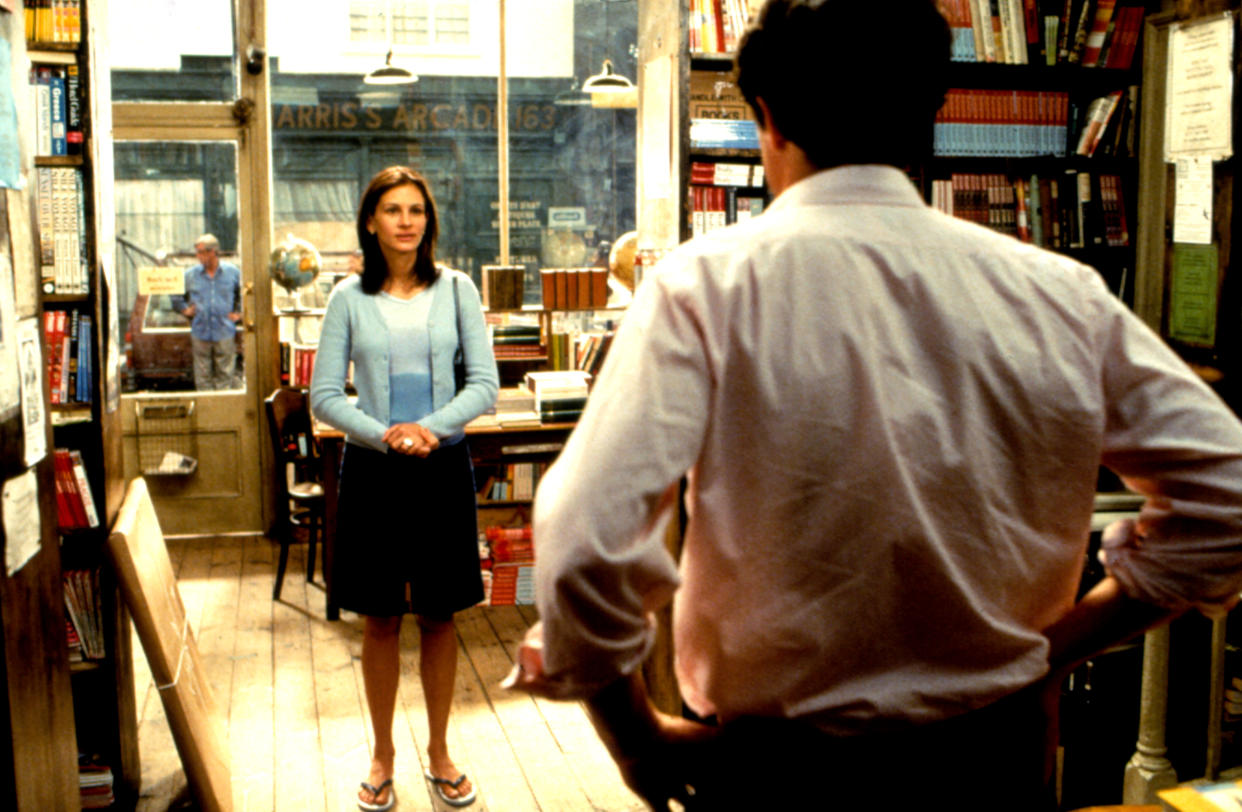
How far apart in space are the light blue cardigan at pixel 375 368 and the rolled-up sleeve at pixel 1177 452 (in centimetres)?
217

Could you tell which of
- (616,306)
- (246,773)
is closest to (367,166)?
(616,306)

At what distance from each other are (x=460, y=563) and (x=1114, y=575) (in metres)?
2.14

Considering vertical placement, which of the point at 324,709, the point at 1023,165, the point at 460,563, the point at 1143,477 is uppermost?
the point at 1023,165

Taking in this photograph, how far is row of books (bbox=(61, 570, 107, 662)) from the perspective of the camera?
299cm

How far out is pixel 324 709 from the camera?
12.9 feet

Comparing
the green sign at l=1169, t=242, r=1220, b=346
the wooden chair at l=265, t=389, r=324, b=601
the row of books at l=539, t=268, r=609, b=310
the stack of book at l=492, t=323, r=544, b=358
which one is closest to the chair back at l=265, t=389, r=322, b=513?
the wooden chair at l=265, t=389, r=324, b=601

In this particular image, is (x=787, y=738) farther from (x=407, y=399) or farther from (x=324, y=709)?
(x=324, y=709)

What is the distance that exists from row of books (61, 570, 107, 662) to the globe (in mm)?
3308

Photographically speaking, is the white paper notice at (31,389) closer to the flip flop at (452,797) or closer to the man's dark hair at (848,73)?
the man's dark hair at (848,73)

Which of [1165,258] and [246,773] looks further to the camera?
[246,773]

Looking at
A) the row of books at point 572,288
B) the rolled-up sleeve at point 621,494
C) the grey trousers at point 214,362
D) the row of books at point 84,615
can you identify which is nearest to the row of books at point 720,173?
the row of books at point 572,288

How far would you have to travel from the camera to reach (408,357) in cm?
306

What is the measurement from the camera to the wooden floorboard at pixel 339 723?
3.25m

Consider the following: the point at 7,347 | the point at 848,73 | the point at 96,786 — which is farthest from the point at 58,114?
the point at 848,73
